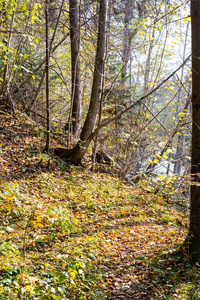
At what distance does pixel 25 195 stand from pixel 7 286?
→ 3263 millimetres

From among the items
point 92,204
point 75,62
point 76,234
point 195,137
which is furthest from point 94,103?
point 195,137

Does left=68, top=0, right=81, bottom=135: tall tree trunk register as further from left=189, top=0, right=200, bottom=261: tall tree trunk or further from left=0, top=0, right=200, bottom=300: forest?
left=189, top=0, right=200, bottom=261: tall tree trunk

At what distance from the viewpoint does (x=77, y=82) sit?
10648 mm

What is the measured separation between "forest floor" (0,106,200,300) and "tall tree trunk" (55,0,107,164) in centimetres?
48

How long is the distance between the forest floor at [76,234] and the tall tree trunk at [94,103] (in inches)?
19.1

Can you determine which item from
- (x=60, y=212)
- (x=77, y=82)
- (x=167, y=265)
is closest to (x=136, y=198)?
(x=60, y=212)

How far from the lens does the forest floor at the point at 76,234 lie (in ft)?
12.6

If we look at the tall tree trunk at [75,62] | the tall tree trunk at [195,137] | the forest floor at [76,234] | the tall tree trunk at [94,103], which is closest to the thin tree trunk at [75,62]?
the tall tree trunk at [75,62]

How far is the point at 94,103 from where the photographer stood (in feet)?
30.4

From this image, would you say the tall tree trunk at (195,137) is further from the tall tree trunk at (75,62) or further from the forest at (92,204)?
the tall tree trunk at (75,62)

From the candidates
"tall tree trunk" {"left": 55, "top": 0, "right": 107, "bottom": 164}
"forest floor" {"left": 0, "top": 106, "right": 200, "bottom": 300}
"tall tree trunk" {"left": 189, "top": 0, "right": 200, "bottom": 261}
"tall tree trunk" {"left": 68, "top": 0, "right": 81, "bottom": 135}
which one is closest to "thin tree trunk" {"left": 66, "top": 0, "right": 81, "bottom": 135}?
"tall tree trunk" {"left": 68, "top": 0, "right": 81, "bottom": 135}

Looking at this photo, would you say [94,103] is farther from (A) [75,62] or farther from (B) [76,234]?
(B) [76,234]

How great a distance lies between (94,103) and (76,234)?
16.6 ft

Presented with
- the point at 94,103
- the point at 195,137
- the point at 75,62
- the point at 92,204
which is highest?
the point at 75,62
